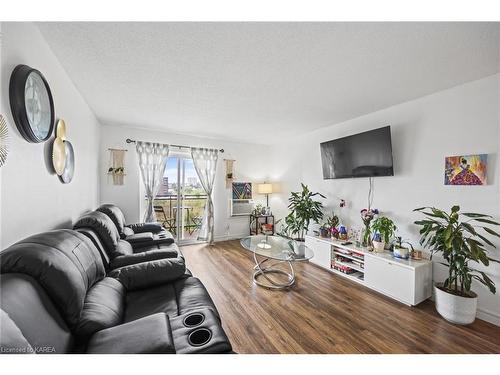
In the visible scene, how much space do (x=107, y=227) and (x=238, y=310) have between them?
1597 millimetres

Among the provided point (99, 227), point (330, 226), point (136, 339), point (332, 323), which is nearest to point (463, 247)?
point (332, 323)

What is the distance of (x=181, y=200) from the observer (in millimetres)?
4469

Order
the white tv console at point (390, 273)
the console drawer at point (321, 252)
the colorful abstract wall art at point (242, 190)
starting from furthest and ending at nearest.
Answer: the colorful abstract wall art at point (242, 190), the console drawer at point (321, 252), the white tv console at point (390, 273)

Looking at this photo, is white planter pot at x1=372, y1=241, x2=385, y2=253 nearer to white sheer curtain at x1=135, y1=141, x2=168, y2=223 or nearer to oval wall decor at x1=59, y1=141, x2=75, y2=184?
oval wall decor at x1=59, y1=141, x2=75, y2=184

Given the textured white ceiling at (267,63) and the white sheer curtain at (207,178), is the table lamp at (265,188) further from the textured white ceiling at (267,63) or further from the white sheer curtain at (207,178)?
the textured white ceiling at (267,63)

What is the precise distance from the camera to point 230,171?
15.8 ft

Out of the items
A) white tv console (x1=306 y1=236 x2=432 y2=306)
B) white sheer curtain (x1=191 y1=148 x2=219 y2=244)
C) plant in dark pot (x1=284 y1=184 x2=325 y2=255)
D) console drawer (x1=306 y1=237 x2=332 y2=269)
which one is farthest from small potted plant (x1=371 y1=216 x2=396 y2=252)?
white sheer curtain (x1=191 y1=148 x2=219 y2=244)

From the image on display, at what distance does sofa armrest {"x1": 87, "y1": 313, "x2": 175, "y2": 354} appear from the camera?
81 cm

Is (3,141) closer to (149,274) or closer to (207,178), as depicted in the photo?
Answer: (149,274)

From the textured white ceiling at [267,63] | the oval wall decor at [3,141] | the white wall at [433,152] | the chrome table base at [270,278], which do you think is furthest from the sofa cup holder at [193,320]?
the white wall at [433,152]

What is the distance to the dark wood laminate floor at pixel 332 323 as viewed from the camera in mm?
1614

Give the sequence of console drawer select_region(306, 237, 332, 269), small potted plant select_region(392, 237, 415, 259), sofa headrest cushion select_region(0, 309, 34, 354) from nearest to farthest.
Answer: sofa headrest cushion select_region(0, 309, 34, 354), small potted plant select_region(392, 237, 415, 259), console drawer select_region(306, 237, 332, 269)

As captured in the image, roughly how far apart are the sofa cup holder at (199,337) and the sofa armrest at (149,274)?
71cm
